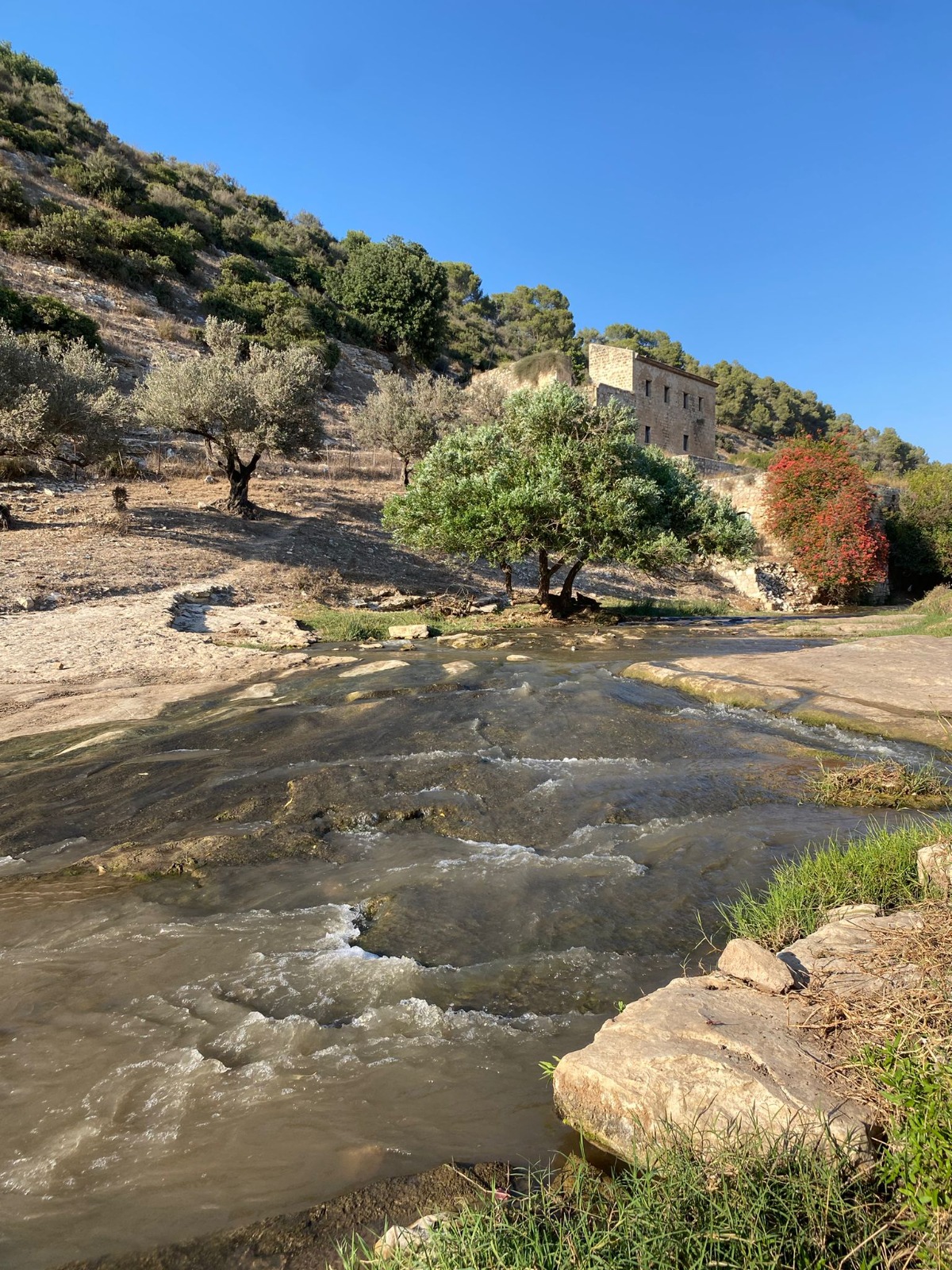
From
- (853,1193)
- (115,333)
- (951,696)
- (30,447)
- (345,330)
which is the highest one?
(345,330)

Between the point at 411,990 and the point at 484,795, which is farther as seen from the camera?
the point at 484,795

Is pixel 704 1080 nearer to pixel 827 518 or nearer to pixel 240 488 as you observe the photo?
pixel 240 488

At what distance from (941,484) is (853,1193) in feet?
127

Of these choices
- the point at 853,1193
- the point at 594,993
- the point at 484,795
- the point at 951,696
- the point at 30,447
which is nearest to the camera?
the point at 853,1193

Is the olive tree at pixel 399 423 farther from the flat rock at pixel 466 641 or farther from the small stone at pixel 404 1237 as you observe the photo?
the small stone at pixel 404 1237

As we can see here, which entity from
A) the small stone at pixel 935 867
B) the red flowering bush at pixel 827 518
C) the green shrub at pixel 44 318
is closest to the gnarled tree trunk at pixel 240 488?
the green shrub at pixel 44 318

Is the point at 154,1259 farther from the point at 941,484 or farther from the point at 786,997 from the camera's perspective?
the point at 941,484

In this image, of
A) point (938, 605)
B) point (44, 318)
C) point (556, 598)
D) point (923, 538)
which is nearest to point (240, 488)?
point (556, 598)

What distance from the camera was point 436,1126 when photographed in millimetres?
2750

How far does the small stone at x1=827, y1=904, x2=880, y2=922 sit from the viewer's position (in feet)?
12.0

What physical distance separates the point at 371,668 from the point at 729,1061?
31.5 ft

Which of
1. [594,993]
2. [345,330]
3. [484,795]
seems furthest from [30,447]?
[345,330]

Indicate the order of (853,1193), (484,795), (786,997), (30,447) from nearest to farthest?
(853,1193), (786,997), (484,795), (30,447)

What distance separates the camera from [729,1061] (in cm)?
259
